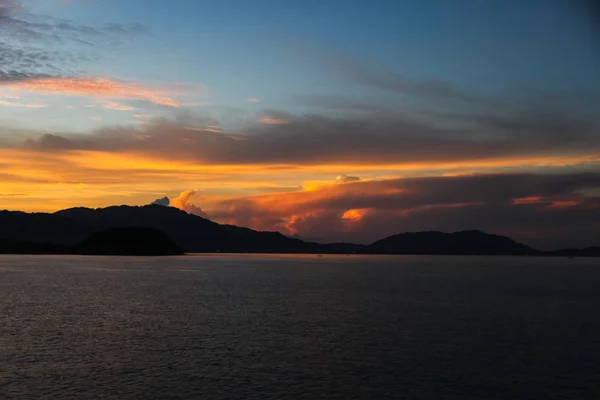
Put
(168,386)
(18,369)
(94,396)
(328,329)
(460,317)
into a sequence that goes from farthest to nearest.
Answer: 1. (460,317)
2. (328,329)
3. (18,369)
4. (168,386)
5. (94,396)

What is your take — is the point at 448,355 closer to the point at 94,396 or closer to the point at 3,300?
the point at 94,396

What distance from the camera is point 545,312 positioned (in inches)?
3669

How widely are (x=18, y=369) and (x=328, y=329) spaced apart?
3594 centimetres

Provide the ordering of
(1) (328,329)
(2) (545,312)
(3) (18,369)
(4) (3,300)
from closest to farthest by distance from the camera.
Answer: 1. (3) (18,369)
2. (1) (328,329)
3. (2) (545,312)
4. (4) (3,300)

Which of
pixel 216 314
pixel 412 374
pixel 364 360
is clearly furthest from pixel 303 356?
pixel 216 314

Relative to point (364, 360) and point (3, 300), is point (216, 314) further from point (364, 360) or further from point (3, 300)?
point (3, 300)

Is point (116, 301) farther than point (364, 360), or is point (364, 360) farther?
point (116, 301)

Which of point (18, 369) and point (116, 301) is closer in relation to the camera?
point (18, 369)

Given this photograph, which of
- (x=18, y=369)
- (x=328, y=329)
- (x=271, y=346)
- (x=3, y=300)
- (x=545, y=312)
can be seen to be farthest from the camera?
(x=3, y=300)

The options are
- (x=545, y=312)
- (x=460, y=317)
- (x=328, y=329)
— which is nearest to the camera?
(x=328, y=329)

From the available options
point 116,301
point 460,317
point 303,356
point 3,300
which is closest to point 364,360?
point 303,356

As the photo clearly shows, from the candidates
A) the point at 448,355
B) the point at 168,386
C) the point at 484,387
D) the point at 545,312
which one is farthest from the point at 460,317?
the point at 168,386

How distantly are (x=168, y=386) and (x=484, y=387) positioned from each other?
2395 cm

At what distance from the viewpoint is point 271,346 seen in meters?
59.4
